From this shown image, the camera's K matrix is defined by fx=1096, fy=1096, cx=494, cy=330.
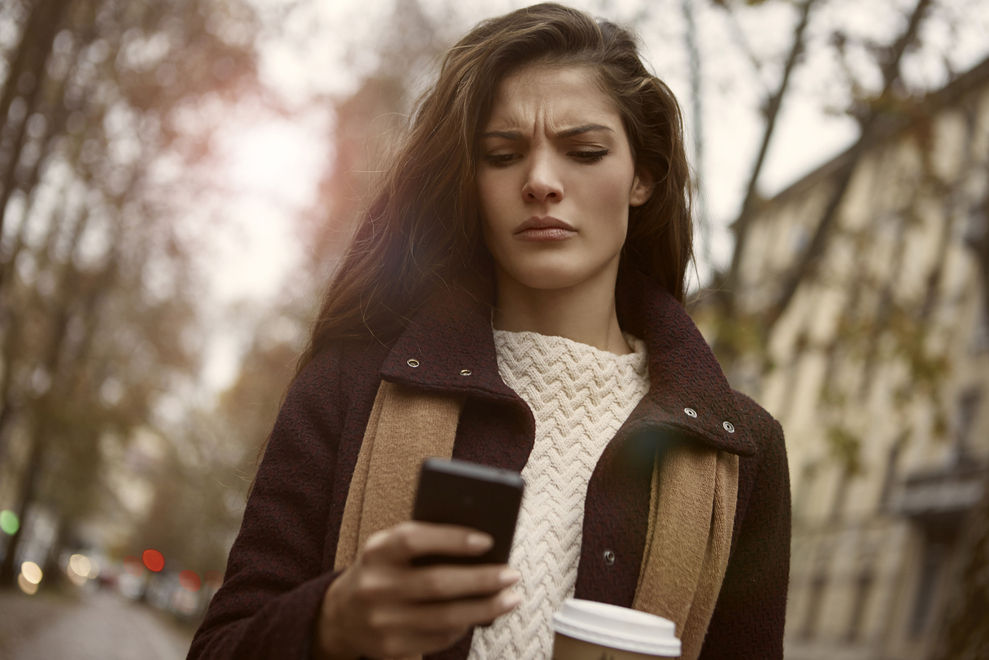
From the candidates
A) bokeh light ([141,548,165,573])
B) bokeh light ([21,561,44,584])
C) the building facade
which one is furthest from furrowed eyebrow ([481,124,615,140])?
bokeh light ([141,548,165,573])

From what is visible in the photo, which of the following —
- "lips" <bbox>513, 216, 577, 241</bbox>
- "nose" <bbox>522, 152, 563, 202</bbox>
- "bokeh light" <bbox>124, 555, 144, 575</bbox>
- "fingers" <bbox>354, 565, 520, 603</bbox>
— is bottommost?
"bokeh light" <bbox>124, 555, 144, 575</bbox>

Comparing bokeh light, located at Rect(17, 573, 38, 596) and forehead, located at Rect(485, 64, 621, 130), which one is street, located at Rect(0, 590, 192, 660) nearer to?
bokeh light, located at Rect(17, 573, 38, 596)

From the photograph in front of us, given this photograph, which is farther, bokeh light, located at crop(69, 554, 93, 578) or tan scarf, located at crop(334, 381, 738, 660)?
bokeh light, located at crop(69, 554, 93, 578)

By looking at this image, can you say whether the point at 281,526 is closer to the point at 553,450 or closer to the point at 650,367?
the point at 553,450

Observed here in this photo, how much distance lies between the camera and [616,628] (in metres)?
1.64

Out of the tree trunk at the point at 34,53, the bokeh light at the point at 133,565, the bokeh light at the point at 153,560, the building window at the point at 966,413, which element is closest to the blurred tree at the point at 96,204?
the tree trunk at the point at 34,53

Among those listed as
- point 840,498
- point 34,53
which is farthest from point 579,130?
point 840,498

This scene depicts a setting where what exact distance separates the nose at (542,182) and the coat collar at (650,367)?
32 centimetres

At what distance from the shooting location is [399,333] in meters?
2.51

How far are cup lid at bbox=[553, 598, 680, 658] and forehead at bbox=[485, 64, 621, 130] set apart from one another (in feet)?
3.77

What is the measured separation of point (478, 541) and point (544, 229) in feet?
3.49

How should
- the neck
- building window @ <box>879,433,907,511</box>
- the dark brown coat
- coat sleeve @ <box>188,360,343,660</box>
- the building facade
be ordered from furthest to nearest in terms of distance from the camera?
building window @ <box>879,433,907,511</box> → the building facade → the neck → the dark brown coat → coat sleeve @ <box>188,360,343,660</box>

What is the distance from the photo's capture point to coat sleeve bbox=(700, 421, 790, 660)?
2.38 meters

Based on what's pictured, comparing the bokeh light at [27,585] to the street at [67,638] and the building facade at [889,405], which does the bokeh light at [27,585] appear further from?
the building facade at [889,405]
